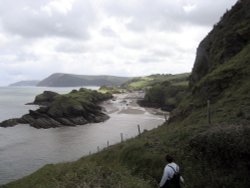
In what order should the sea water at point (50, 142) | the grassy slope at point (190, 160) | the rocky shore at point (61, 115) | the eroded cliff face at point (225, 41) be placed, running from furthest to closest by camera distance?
the rocky shore at point (61, 115)
the sea water at point (50, 142)
the eroded cliff face at point (225, 41)
the grassy slope at point (190, 160)

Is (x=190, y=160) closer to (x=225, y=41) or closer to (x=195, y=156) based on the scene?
(x=195, y=156)

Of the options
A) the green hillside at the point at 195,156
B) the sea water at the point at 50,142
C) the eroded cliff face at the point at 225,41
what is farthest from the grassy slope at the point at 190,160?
the sea water at the point at 50,142

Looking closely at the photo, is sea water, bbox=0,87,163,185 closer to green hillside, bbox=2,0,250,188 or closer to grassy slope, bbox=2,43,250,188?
green hillside, bbox=2,0,250,188

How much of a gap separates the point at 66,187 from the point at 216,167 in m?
6.79

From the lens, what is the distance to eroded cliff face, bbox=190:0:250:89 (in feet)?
139

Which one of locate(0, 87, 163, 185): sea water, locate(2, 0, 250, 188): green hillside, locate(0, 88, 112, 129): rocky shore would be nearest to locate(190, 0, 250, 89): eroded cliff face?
locate(2, 0, 250, 188): green hillside

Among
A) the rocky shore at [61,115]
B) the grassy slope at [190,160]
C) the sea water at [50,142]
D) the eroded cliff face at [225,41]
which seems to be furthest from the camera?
the rocky shore at [61,115]

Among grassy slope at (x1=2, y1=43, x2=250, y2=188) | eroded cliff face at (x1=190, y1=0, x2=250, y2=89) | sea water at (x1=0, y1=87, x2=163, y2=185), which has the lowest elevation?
sea water at (x1=0, y1=87, x2=163, y2=185)

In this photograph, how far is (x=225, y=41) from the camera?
145 feet

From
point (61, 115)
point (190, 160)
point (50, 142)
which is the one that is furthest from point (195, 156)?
point (61, 115)

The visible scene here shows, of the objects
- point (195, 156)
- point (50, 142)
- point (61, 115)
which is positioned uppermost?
point (195, 156)

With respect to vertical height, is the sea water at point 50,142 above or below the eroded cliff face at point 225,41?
below

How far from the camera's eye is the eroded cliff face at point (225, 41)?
4250 cm

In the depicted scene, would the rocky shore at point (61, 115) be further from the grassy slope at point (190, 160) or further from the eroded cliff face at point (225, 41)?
the grassy slope at point (190, 160)
